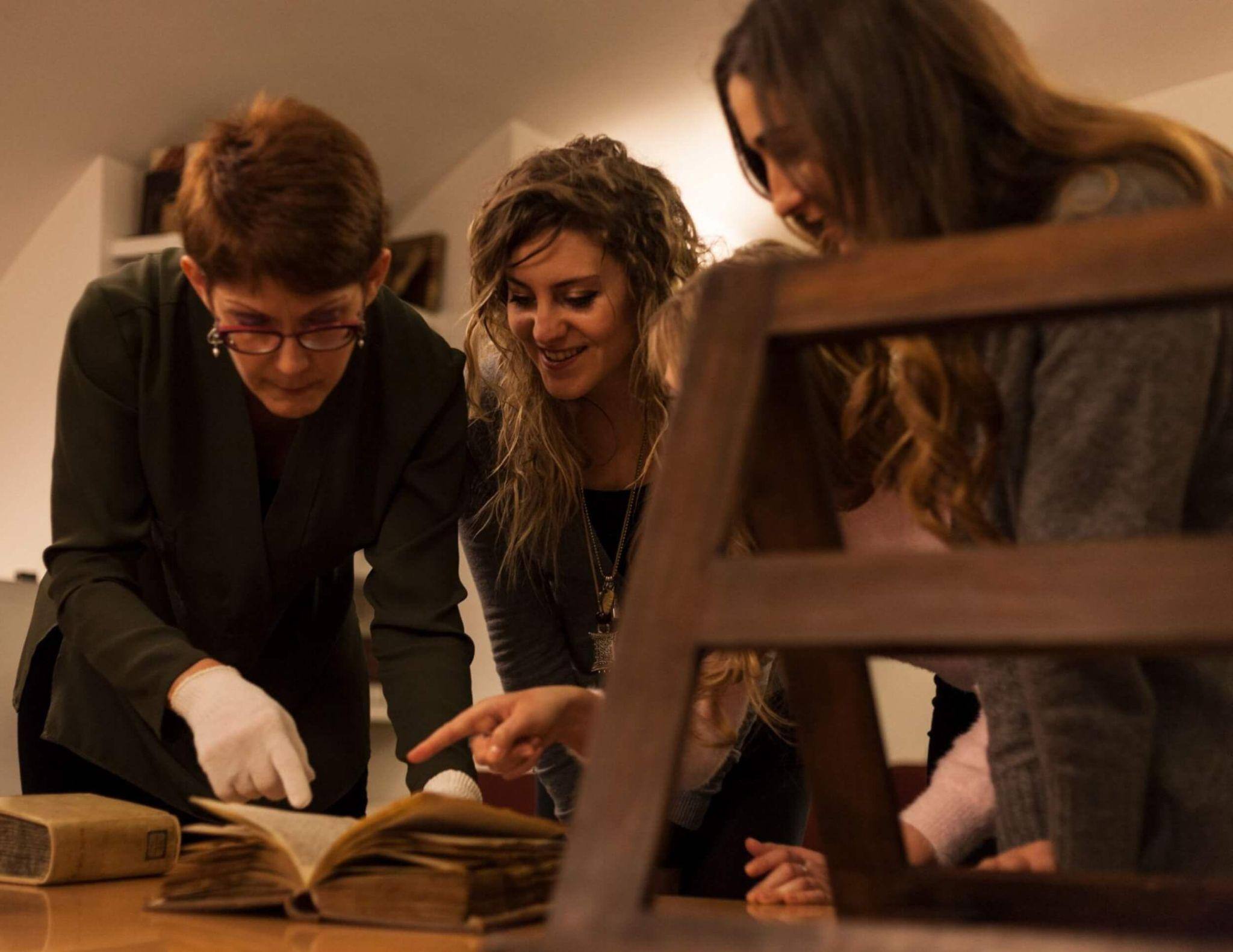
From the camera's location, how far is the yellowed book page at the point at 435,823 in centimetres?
A: 88

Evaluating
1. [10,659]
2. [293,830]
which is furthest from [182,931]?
[10,659]

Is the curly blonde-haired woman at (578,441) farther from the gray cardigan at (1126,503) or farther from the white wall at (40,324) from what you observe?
the white wall at (40,324)

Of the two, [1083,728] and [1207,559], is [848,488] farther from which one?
[1207,559]

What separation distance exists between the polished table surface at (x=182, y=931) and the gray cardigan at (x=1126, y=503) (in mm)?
210

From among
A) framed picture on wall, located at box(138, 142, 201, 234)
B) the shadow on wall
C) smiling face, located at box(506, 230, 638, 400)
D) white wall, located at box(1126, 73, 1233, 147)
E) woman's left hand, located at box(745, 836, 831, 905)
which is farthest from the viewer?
white wall, located at box(1126, 73, 1233, 147)

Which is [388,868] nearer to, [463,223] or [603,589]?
[603,589]

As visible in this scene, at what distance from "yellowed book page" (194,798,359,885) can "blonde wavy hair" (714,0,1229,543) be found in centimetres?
44

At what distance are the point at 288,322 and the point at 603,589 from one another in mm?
548

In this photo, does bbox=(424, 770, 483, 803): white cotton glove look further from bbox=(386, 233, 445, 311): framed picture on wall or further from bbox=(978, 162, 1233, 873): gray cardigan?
bbox=(386, 233, 445, 311): framed picture on wall

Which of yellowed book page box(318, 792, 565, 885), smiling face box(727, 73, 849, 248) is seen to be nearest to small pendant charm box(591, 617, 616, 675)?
yellowed book page box(318, 792, 565, 885)

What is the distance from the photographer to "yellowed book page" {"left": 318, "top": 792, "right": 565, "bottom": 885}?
2.87ft

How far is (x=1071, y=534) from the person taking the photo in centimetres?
73

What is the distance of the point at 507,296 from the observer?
1616mm

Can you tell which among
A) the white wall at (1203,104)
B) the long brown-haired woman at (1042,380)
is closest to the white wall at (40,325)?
the white wall at (1203,104)
